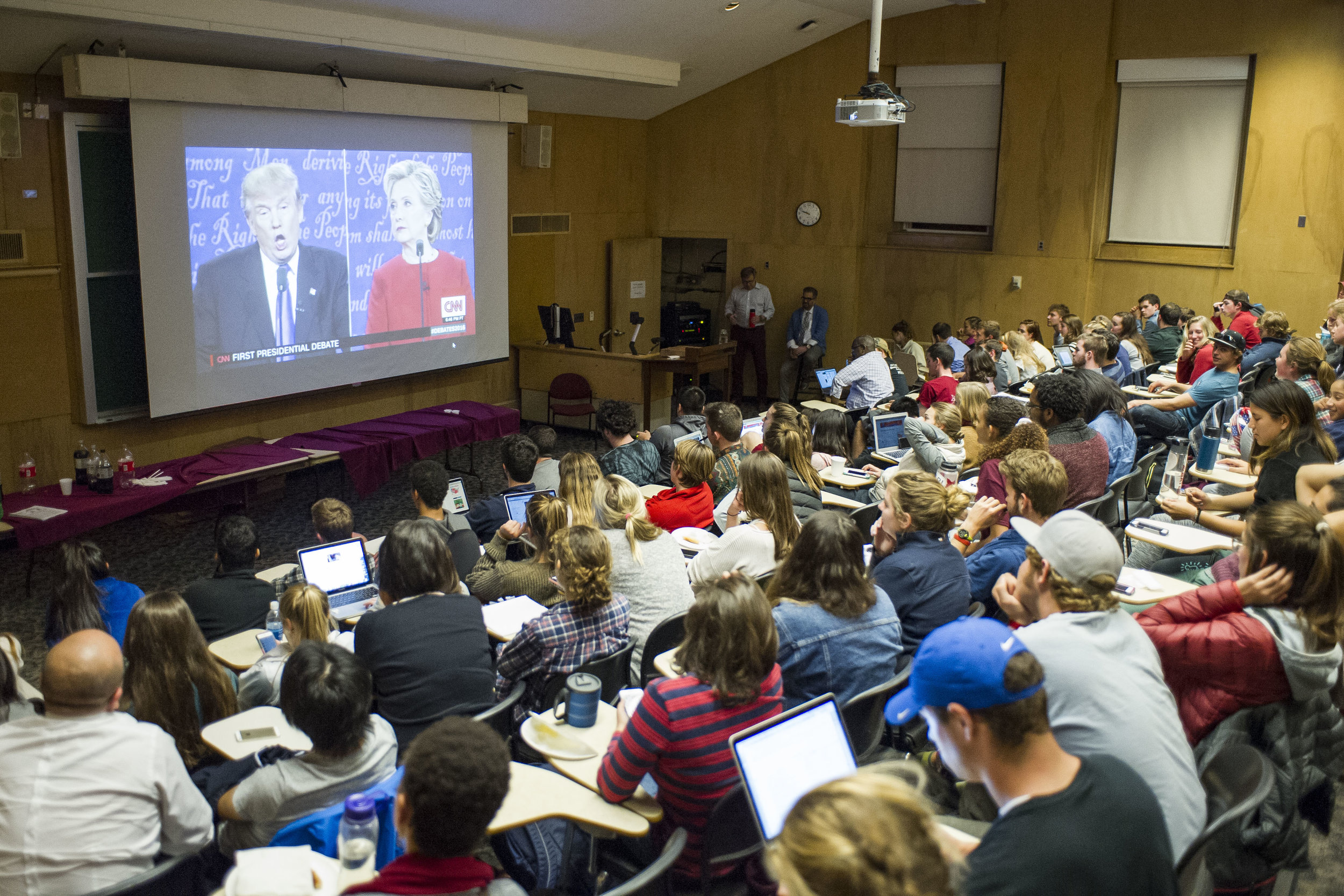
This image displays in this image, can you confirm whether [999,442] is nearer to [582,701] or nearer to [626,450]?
[626,450]

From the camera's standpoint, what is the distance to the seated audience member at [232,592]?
4.01 metres

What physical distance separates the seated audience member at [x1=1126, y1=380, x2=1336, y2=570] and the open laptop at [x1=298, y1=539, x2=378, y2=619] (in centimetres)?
331

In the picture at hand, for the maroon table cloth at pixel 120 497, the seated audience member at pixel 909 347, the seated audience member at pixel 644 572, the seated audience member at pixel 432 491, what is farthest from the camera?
the seated audience member at pixel 909 347

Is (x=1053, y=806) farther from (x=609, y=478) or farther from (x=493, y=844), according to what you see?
(x=609, y=478)

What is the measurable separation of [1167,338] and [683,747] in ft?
28.2

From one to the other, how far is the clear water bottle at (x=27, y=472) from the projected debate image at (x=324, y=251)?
131 centimetres

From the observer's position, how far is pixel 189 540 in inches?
287

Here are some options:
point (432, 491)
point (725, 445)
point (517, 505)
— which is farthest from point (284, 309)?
point (725, 445)

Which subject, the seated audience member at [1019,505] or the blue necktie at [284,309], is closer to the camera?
the seated audience member at [1019,505]

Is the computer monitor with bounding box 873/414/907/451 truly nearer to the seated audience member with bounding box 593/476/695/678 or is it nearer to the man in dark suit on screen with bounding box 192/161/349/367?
the seated audience member with bounding box 593/476/695/678

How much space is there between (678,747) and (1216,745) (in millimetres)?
1488

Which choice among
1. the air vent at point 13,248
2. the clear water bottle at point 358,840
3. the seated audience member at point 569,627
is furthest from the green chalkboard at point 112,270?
the clear water bottle at point 358,840

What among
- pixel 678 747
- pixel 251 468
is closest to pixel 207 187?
pixel 251 468

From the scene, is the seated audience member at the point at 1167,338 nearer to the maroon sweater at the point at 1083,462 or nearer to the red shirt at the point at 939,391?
the red shirt at the point at 939,391
